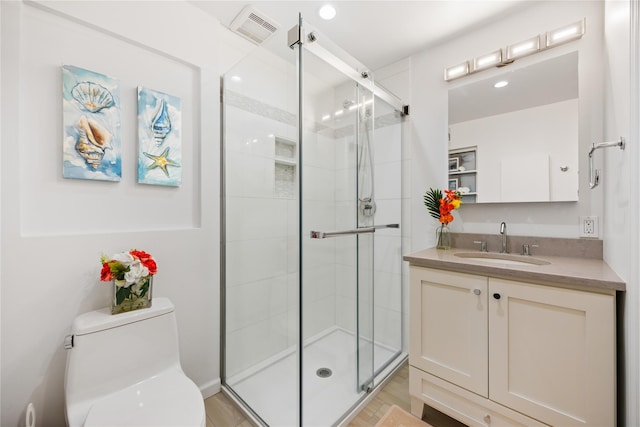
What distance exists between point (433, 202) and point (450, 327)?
84 centimetres

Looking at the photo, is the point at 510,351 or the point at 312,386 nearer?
the point at 510,351

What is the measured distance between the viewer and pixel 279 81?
4.84 ft

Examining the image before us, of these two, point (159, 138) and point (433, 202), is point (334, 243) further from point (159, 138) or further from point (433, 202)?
point (159, 138)

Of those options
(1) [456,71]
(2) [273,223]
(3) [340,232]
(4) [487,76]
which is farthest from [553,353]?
(1) [456,71]

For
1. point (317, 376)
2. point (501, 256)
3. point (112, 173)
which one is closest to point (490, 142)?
point (501, 256)

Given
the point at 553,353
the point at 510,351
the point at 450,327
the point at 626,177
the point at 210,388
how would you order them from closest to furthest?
the point at 626,177 < the point at 553,353 < the point at 510,351 < the point at 450,327 < the point at 210,388

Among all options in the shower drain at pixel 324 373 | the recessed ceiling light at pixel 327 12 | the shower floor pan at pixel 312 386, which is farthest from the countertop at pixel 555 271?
the recessed ceiling light at pixel 327 12

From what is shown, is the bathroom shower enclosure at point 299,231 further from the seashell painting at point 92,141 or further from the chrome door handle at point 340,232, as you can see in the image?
the seashell painting at point 92,141

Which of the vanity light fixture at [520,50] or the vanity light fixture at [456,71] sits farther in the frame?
the vanity light fixture at [456,71]

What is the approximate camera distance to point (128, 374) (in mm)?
1160

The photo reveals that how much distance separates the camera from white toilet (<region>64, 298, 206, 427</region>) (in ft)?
3.24

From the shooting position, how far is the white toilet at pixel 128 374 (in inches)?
38.9

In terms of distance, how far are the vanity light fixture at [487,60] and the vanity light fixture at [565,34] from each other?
9.4 inches

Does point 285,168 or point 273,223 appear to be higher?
point 285,168
